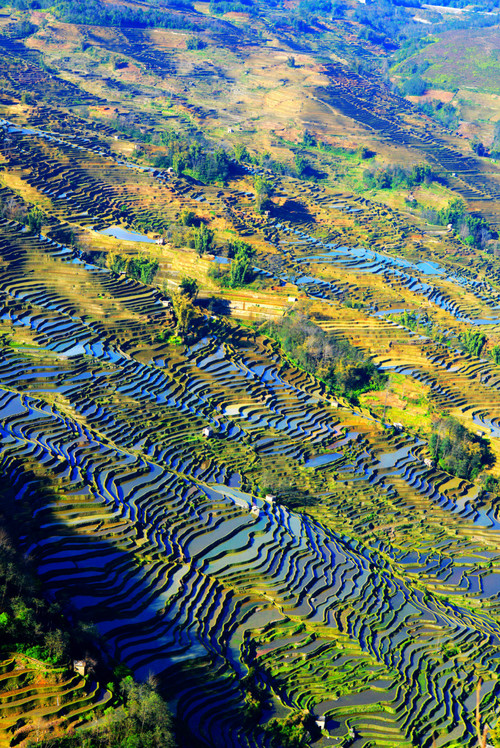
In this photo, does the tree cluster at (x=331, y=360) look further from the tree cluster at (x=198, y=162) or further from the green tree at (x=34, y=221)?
the tree cluster at (x=198, y=162)

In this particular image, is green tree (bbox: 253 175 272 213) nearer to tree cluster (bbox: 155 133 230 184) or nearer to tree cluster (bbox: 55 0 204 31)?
tree cluster (bbox: 155 133 230 184)

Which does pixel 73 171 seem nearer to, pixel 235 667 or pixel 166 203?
pixel 166 203

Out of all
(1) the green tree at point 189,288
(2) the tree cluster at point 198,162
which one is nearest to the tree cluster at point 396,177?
(2) the tree cluster at point 198,162

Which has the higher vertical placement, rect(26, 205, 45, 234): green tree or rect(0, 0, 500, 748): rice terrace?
rect(26, 205, 45, 234): green tree

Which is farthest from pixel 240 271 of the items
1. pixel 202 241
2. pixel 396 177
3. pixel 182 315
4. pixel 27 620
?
pixel 27 620

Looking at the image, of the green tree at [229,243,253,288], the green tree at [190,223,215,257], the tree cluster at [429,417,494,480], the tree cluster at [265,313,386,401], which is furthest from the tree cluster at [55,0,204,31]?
the tree cluster at [429,417,494,480]

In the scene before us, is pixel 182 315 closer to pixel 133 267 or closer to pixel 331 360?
pixel 133 267
